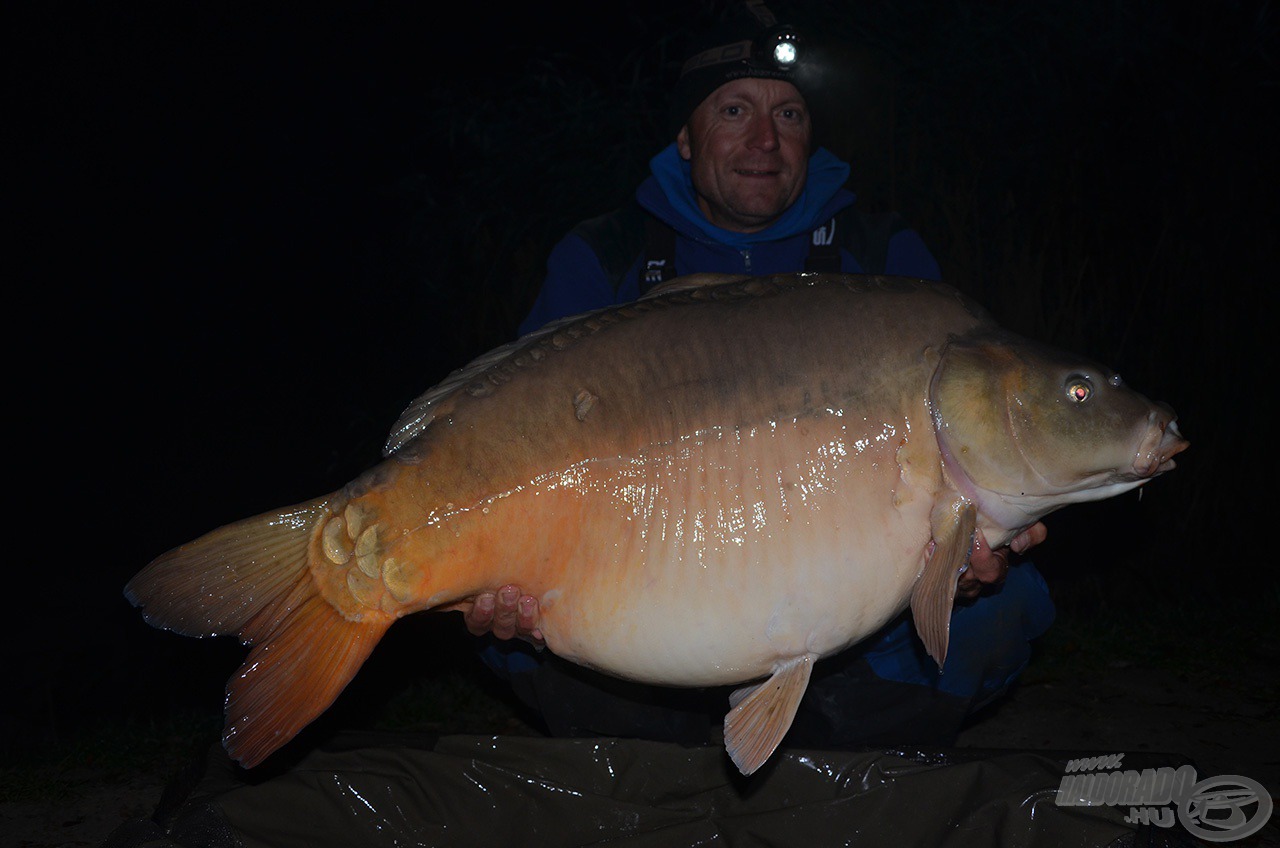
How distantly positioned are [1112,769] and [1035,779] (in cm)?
12

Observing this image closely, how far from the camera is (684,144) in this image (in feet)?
8.66

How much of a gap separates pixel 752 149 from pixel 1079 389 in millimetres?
1170

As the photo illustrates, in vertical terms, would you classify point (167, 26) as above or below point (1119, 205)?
above

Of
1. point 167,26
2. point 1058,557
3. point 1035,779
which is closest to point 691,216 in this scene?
point 1035,779

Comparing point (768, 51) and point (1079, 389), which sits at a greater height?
point (768, 51)

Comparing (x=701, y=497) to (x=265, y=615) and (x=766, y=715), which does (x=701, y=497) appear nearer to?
(x=766, y=715)

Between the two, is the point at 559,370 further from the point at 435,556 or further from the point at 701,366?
the point at 435,556

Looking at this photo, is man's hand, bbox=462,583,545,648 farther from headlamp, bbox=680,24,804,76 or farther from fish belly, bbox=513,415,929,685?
headlamp, bbox=680,24,804,76

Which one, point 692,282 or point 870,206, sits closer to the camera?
point 692,282

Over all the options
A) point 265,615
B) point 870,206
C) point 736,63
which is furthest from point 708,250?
point 870,206

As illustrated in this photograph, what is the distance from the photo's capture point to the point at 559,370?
1.52 m

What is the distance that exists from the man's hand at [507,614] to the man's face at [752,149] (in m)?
1.21

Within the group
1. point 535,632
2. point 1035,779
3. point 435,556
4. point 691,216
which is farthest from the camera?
point 691,216

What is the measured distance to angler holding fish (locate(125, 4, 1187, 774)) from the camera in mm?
1443
